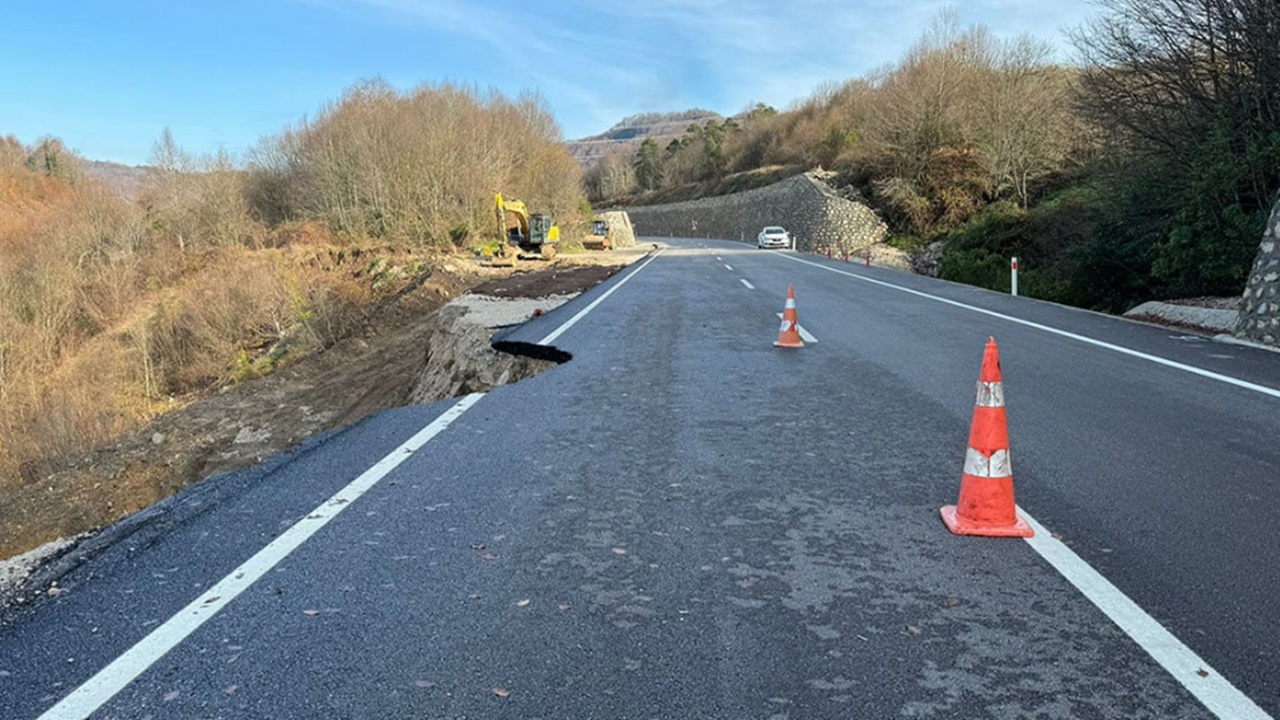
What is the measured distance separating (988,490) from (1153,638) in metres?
1.18

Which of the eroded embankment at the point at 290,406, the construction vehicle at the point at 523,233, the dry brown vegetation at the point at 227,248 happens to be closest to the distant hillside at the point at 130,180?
the dry brown vegetation at the point at 227,248

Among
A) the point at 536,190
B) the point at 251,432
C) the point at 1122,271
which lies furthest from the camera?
the point at 536,190

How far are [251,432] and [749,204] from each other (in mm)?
58859

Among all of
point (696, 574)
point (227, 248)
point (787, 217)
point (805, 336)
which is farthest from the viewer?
point (787, 217)

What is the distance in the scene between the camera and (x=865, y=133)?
4603 cm

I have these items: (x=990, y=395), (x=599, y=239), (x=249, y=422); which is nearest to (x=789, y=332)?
(x=990, y=395)

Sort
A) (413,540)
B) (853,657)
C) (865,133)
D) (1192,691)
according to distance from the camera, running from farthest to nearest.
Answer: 1. (865,133)
2. (413,540)
3. (853,657)
4. (1192,691)

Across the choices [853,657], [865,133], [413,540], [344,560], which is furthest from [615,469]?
[865,133]

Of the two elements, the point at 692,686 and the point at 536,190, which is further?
the point at 536,190

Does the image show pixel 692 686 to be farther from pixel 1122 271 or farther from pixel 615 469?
pixel 1122 271

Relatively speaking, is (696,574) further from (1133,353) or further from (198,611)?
(1133,353)

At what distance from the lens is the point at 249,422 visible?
15.9 metres

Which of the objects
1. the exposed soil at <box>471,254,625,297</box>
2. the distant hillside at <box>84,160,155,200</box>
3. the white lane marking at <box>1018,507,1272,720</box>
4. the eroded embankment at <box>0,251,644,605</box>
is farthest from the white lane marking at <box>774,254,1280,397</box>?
the distant hillside at <box>84,160,155,200</box>

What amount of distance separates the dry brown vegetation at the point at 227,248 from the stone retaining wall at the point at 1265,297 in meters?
20.0
